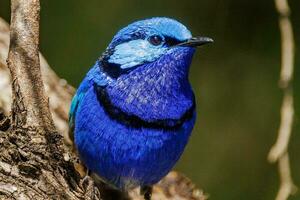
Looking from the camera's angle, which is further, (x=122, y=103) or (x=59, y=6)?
(x=59, y=6)

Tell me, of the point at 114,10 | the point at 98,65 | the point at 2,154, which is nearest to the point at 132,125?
the point at 98,65

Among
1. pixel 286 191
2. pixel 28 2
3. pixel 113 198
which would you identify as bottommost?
pixel 113 198

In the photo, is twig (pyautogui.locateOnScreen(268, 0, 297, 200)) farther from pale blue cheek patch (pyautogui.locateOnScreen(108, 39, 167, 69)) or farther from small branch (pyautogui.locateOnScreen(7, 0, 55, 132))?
small branch (pyautogui.locateOnScreen(7, 0, 55, 132))

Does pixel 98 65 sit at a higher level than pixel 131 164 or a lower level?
higher

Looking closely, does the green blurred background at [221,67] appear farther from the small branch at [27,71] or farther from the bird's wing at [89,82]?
the small branch at [27,71]

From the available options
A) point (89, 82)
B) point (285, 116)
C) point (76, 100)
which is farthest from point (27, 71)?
point (285, 116)

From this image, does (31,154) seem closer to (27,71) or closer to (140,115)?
(27,71)

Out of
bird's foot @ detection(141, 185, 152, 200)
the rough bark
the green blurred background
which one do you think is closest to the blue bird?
the rough bark

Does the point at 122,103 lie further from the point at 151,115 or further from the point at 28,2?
the point at 28,2
